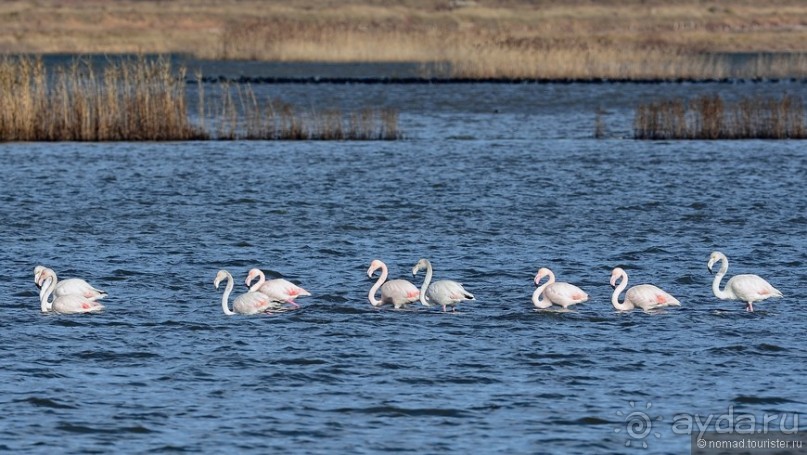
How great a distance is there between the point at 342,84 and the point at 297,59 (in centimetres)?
282

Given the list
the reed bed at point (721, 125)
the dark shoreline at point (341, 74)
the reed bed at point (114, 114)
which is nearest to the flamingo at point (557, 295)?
the reed bed at point (114, 114)

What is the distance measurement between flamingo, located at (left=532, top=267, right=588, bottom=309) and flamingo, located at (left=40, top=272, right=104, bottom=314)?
4793mm

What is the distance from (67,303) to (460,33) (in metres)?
57.3

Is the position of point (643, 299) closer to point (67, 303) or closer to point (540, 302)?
point (540, 302)

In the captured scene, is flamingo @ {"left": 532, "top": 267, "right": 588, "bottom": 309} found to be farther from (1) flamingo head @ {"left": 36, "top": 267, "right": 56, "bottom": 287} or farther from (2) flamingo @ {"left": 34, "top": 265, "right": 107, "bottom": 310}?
(1) flamingo head @ {"left": 36, "top": 267, "right": 56, "bottom": 287}

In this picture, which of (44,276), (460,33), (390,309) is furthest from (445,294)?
(460,33)

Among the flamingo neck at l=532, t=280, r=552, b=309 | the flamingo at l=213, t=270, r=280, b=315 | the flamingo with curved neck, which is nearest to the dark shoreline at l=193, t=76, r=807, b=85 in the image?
the flamingo with curved neck

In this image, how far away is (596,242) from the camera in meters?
22.0

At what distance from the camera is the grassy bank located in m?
59.2

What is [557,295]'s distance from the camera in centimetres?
1611

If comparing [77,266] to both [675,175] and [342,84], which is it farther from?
[342,84]

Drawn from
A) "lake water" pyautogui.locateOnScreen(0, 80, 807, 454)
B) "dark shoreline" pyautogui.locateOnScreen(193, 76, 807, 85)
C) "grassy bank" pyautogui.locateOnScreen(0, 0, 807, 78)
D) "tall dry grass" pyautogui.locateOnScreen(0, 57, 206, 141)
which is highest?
"grassy bank" pyautogui.locateOnScreen(0, 0, 807, 78)

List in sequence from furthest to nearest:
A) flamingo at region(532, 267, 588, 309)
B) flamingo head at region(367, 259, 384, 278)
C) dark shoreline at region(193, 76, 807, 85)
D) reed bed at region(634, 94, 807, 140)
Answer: dark shoreline at region(193, 76, 807, 85) → reed bed at region(634, 94, 807, 140) → flamingo head at region(367, 259, 384, 278) → flamingo at region(532, 267, 588, 309)

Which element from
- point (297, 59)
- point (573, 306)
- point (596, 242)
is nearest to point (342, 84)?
point (297, 59)
